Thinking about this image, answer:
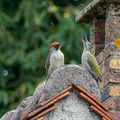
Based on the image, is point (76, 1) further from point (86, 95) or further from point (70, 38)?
point (70, 38)

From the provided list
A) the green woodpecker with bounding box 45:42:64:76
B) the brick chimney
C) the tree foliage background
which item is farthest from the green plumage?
the tree foliage background

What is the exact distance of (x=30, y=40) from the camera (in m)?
22.6

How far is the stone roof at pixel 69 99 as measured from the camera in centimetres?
870

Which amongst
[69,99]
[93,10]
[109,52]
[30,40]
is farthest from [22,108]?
[30,40]

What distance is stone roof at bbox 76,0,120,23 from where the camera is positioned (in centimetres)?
996

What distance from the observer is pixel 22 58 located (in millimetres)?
21922

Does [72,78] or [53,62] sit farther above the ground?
[53,62]

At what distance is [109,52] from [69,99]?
1188mm

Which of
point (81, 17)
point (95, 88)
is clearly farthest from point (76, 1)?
point (95, 88)

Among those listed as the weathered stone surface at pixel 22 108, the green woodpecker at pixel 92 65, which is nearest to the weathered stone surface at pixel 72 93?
the weathered stone surface at pixel 22 108

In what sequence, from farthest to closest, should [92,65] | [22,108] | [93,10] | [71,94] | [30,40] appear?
[30,40]
[93,10]
[92,65]
[22,108]
[71,94]

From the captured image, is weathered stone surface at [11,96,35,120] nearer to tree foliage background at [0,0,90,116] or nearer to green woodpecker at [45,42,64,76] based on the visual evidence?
green woodpecker at [45,42,64,76]

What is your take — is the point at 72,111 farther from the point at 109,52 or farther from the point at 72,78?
the point at 109,52

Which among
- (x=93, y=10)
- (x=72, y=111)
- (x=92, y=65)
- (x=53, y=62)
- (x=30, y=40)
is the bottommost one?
(x=72, y=111)
